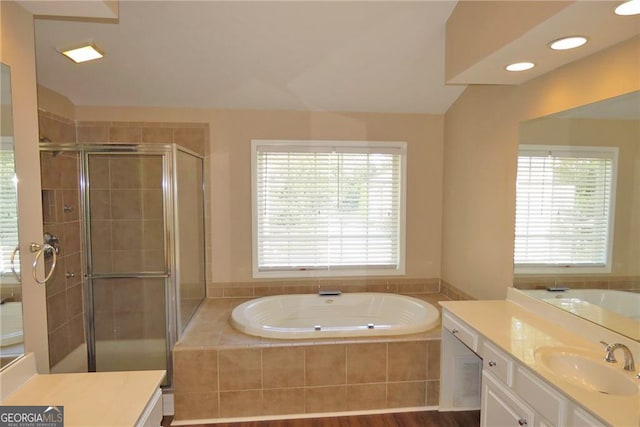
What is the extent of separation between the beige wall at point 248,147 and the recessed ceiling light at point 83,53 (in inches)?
43.8

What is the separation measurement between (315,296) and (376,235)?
Result: 33.5 inches

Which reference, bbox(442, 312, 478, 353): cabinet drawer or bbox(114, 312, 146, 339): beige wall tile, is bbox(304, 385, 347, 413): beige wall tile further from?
bbox(114, 312, 146, 339): beige wall tile

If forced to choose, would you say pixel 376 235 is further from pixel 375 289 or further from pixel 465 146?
pixel 465 146

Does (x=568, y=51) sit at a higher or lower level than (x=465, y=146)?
higher

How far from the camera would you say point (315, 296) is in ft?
11.5

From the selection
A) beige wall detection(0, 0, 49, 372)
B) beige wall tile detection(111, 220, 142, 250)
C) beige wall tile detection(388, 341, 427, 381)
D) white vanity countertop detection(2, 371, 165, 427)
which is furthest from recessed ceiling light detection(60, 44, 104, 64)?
beige wall tile detection(388, 341, 427, 381)

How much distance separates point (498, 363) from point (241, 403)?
1678mm

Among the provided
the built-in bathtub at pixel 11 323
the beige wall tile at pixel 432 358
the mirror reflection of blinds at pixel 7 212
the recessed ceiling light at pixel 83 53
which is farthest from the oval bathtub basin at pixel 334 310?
the recessed ceiling light at pixel 83 53

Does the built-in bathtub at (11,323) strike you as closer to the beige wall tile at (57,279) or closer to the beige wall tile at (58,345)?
the beige wall tile at (57,279)

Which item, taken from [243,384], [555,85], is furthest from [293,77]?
[243,384]

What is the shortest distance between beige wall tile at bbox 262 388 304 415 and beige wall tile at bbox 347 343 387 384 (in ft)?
1.21

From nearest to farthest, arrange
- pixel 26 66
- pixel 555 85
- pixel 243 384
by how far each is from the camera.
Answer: pixel 26 66, pixel 555 85, pixel 243 384

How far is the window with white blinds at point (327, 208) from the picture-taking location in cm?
350

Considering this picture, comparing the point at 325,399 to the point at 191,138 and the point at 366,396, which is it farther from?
the point at 191,138
